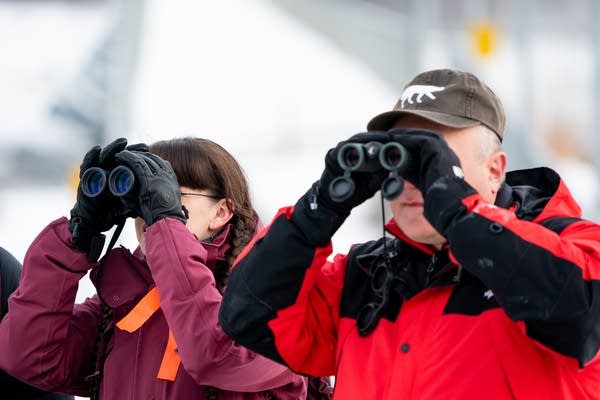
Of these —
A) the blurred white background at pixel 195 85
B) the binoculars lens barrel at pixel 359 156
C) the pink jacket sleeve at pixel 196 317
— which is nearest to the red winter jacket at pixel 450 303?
the binoculars lens barrel at pixel 359 156

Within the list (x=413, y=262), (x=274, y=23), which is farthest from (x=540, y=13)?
(x=413, y=262)

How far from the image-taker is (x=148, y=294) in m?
2.69

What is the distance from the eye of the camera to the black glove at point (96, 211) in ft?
8.64

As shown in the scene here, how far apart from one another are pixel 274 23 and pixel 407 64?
38.2 inches

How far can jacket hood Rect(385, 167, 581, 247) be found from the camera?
2023 mm

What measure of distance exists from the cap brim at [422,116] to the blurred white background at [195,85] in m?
3.57

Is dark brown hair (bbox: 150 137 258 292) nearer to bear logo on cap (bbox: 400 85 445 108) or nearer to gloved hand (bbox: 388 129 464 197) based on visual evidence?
bear logo on cap (bbox: 400 85 445 108)

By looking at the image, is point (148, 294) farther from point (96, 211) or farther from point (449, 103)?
point (449, 103)

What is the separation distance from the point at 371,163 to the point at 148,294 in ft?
3.18

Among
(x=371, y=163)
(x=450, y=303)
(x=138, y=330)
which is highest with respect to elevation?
(x=371, y=163)

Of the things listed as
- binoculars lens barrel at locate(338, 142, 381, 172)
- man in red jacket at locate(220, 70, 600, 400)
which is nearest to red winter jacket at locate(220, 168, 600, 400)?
man in red jacket at locate(220, 70, 600, 400)

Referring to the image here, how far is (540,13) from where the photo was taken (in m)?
8.67

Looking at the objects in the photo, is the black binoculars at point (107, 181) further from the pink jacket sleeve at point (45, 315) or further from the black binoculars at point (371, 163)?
the black binoculars at point (371, 163)

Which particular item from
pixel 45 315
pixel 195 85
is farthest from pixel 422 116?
pixel 195 85
